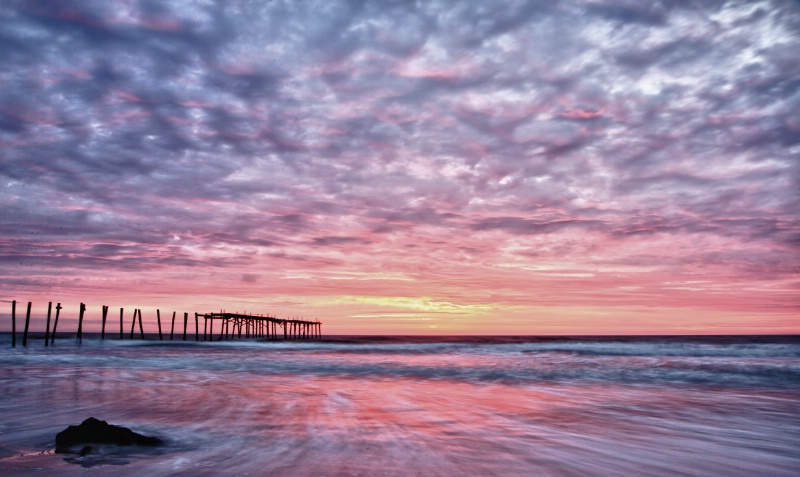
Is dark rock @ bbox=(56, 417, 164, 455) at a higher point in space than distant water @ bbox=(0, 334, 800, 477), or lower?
higher

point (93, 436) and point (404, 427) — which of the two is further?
point (404, 427)

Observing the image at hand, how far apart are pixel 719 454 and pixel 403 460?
144 inches

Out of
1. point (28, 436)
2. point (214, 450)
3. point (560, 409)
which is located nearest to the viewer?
point (214, 450)

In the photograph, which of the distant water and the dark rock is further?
the dark rock

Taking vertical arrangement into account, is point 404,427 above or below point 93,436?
below

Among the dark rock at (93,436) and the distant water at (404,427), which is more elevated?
the dark rock at (93,436)

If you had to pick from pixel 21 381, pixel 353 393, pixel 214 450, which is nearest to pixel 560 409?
pixel 353 393

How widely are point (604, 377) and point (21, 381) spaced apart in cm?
1753

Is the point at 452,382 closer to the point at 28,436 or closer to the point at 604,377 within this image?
the point at 604,377

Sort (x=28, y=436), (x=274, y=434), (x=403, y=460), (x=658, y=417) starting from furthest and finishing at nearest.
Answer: (x=658, y=417), (x=274, y=434), (x=28, y=436), (x=403, y=460)

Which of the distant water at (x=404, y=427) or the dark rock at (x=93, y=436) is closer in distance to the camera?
the distant water at (x=404, y=427)

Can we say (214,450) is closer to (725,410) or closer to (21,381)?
(725,410)

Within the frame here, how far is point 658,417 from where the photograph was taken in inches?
338

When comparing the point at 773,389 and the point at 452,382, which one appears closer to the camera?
the point at 773,389
